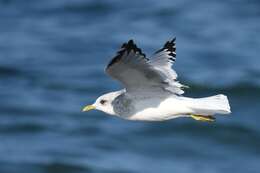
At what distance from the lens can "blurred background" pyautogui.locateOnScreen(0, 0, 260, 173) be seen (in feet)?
71.2

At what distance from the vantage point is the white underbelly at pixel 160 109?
8.77 meters

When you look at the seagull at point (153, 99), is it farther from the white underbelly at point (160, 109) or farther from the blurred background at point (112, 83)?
the blurred background at point (112, 83)

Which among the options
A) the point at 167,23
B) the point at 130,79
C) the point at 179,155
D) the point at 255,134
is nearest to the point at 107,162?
the point at 179,155

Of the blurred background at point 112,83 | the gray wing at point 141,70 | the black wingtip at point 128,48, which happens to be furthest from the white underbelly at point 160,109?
the blurred background at point 112,83

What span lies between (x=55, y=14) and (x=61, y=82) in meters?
4.17

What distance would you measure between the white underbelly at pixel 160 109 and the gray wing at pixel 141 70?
0.11m

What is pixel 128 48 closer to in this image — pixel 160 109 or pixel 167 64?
pixel 160 109

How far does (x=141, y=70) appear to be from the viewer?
860cm

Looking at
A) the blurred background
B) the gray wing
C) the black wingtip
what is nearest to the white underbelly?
the gray wing

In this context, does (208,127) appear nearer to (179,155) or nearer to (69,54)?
(179,155)

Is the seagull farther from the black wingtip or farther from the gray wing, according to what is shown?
the black wingtip

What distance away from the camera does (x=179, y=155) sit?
2186 centimetres

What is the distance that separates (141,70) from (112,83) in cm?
1514

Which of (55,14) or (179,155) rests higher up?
(55,14)
